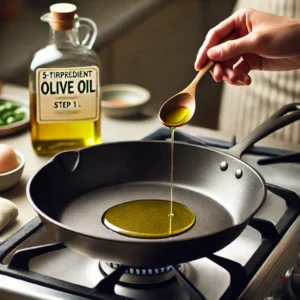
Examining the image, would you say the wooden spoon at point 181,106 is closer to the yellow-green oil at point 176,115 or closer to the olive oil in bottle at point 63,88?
the yellow-green oil at point 176,115

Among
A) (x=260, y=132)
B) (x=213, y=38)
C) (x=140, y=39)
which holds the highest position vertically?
(x=213, y=38)

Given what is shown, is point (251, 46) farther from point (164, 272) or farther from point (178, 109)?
point (164, 272)

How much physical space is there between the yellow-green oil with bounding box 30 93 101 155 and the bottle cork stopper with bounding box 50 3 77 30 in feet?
0.55

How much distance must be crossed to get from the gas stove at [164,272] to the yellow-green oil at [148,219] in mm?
51

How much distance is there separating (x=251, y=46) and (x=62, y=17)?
31 centimetres

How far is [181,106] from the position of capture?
101 centimetres

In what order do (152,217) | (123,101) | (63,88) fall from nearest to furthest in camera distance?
(152,217)
(63,88)
(123,101)

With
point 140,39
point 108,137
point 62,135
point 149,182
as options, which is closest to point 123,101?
point 108,137

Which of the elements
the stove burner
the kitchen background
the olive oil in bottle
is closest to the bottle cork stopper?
the olive oil in bottle

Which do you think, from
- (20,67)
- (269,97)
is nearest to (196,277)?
(269,97)

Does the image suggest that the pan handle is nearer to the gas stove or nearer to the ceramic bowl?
the gas stove

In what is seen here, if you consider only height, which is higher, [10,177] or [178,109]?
[178,109]

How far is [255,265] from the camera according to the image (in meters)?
0.81

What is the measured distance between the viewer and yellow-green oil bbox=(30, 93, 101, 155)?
1.16 meters
